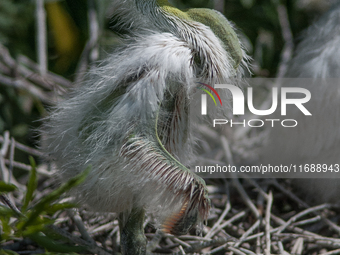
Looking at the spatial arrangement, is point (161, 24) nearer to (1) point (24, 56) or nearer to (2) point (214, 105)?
(2) point (214, 105)

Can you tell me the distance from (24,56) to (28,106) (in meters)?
0.21

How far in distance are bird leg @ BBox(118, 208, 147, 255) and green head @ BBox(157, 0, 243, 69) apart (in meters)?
0.38

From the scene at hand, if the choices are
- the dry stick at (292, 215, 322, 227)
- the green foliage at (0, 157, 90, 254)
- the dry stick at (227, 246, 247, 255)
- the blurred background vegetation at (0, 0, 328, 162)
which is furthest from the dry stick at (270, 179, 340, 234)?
the green foliage at (0, 157, 90, 254)

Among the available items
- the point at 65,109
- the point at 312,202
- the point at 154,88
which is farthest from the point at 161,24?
the point at 312,202

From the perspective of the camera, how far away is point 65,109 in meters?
0.89

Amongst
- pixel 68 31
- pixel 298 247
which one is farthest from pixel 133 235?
pixel 68 31

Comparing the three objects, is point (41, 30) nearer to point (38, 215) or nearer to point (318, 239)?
point (38, 215)

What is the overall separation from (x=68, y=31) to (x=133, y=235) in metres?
1.16

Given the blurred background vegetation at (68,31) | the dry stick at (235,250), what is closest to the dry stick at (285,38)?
the blurred background vegetation at (68,31)

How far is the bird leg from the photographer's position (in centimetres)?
81

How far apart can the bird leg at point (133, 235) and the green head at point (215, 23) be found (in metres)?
0.38

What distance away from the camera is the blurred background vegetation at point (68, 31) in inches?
59.2

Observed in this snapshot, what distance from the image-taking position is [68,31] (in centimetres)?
171

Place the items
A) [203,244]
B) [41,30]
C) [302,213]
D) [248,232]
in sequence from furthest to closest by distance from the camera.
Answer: [41,30] < [302,213] < [248,232] < [203,244]
